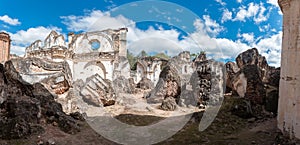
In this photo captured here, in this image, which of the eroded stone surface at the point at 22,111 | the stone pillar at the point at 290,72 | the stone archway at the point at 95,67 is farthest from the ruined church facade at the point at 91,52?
the stone pillar at the point at 290,72

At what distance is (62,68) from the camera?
1103cm

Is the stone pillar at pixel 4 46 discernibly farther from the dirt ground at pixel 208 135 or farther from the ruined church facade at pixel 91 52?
the dirt ground at pixel 208 135

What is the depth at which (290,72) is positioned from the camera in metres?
4.96

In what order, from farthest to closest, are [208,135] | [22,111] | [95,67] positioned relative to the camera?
[95,67]
[208,135]
[22,111]

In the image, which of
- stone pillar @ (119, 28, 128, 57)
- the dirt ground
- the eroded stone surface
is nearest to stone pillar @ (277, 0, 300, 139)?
the dirt ground

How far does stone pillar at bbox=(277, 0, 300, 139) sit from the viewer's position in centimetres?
467

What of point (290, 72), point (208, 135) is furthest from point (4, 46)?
point (290, 72)

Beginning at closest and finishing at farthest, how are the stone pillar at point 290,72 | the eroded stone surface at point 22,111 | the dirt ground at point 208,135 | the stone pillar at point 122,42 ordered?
the stone pillar at point 290,72
the eroded stone surface at point 22,111
the dirt ground at point 208,135
the stone pillar at point 122,42

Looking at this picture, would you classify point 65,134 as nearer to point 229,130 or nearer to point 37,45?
point 229,130

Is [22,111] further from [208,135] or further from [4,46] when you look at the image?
[4,46]

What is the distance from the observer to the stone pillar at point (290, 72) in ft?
15.3

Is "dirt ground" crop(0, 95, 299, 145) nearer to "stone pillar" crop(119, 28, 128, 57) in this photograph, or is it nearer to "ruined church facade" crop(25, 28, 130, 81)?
"ruined church facade" crop(25, 28, 130, 81)

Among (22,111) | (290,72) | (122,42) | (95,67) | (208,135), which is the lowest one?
(208,135)

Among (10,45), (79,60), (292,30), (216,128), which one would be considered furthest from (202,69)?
(10,45)
